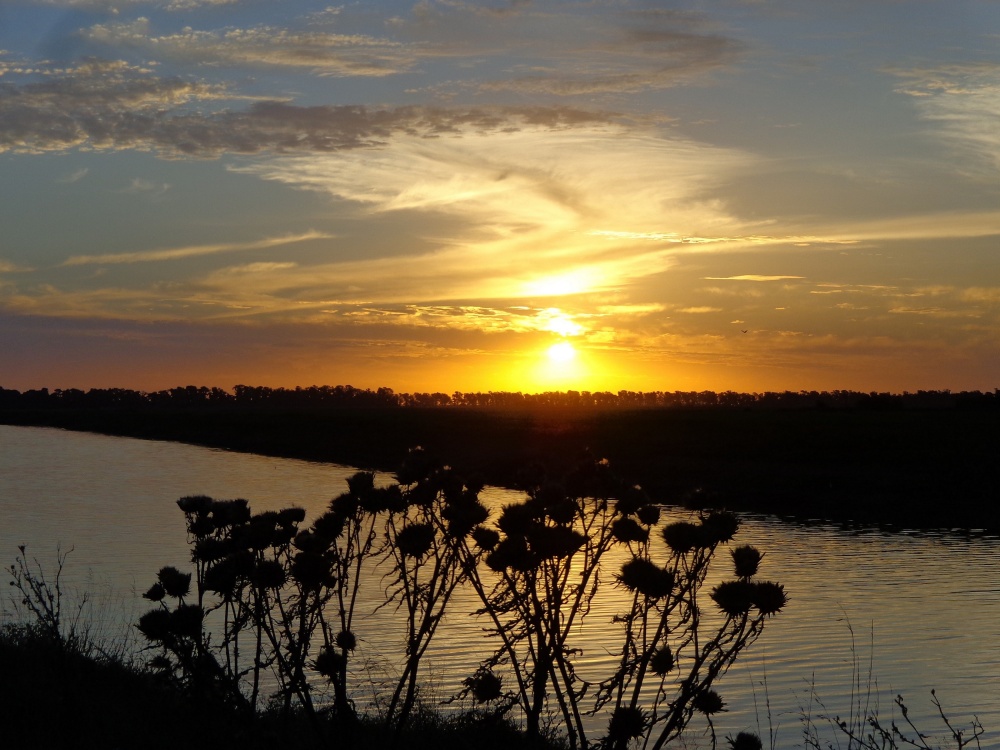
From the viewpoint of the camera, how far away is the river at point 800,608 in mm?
11383

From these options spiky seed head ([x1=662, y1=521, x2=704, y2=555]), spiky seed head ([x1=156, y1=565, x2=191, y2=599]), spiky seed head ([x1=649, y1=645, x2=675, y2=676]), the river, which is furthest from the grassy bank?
the river

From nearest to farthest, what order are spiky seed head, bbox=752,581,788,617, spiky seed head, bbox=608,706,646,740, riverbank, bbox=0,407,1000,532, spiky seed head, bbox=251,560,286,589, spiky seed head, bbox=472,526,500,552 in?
spiky seed head, bbox=752,581,788,617 < spiky seed head, bbox=608,706,646,740 < spiky seed head, bbox=251,560,286,589 < spiky seed head, bbox=472,526,500,552 < riverbank, bbox=0,407,1000,532

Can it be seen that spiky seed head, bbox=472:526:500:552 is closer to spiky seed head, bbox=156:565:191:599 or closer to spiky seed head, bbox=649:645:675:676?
spiky seed head, bbox=649:645:675:676

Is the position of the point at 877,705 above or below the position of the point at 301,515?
below

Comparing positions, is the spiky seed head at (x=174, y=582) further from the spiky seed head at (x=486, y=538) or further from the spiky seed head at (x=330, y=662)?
the spiky seed head at (x=486, y=538)

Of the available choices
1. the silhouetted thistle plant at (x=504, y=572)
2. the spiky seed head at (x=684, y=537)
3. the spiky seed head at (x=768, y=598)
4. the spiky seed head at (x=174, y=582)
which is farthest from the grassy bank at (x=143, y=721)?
the spiky seed head at (x=768, y=598)

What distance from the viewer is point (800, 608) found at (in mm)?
17000

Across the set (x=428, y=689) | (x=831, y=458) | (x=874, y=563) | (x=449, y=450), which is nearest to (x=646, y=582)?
(x=428, y=689)

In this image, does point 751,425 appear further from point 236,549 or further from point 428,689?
point 236,549

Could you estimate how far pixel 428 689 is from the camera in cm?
1047

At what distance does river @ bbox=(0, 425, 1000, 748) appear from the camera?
11.4 m

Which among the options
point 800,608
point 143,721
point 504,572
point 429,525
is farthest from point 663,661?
point 800,608

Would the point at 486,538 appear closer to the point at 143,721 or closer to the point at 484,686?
the point at 484,686

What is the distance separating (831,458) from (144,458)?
1454 inches
